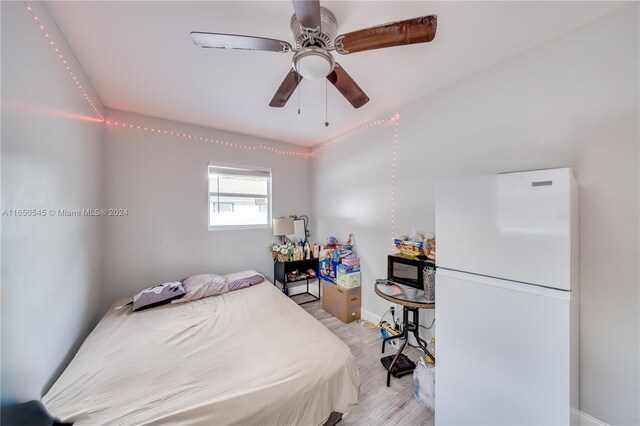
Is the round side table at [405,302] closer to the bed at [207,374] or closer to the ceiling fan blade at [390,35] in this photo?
the bed at [207,374]

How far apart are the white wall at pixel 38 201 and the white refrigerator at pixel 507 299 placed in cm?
237

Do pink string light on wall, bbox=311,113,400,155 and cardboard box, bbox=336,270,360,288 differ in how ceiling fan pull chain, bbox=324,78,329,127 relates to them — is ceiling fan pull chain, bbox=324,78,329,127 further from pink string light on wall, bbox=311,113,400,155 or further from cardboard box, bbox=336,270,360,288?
cardboard box, bbox=336,270,360,288

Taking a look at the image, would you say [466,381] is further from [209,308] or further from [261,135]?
[261,135]

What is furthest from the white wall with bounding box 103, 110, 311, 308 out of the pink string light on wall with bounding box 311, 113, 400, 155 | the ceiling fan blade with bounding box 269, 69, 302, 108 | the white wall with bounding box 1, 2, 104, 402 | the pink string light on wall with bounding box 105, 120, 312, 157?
the ceiling fan blade with bounding box 269, 69, 302, 108

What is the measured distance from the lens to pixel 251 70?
187 cm

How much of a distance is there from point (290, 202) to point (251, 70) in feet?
7.46

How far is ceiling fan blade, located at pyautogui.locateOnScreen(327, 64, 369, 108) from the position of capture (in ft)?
5.02

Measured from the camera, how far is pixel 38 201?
1298mm

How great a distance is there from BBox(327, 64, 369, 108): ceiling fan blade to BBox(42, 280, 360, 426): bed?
1.96 metres

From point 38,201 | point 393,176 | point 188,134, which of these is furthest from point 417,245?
point 188,134

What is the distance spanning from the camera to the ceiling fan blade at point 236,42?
45.7 inches

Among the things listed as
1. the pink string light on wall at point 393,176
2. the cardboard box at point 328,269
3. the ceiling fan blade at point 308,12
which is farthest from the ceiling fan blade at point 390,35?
the cardboard box at point 328,269

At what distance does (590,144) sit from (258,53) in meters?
2.36

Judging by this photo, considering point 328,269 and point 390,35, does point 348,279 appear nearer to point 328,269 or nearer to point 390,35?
point 328,269
